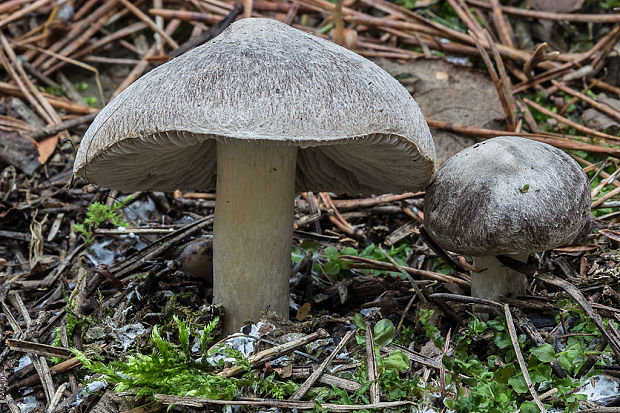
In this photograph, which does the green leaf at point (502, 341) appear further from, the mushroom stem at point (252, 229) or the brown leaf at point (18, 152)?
the brown leaf at point (18, 152)

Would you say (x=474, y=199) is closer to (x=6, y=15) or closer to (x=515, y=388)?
(x=515, y=388)

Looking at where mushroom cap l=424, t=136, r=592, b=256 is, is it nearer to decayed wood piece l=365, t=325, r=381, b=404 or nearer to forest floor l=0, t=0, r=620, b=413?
forest floor l=0, t=0, r=620, b=413

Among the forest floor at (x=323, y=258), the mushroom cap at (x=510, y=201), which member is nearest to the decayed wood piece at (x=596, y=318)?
the forest floor at (x=323, y=258)

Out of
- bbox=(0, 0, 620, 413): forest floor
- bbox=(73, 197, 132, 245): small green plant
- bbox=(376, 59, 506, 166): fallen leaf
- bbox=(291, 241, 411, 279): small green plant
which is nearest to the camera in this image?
bbox=(0, 0, 620, 413): forest floor

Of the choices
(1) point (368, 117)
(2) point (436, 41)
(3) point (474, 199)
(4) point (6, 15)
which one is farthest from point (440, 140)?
(4) point (6, 15)

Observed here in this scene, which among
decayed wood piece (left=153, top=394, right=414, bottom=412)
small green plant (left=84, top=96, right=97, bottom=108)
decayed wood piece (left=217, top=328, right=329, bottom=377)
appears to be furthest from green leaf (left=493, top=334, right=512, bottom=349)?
small green plant (left=84, top=96, right=97, bottom=108)
